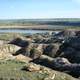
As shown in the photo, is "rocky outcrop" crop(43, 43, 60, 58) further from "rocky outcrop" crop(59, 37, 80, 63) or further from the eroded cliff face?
"rocky outcrop" crop(59, 37, 80, 63)

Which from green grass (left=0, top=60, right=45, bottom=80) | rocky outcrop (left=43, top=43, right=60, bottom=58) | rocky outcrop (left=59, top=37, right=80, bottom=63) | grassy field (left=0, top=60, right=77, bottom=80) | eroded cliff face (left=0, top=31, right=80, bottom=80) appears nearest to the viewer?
green grass (left=0, top=60, right=45, bottom=80)

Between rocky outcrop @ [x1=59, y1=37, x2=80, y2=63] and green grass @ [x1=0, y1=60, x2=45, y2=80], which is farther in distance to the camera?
rocky outcrop @ [x1=59, y1=37, x2=80, y2=63]

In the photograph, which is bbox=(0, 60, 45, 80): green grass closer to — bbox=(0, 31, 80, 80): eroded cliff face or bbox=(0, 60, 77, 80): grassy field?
bbox=(0, 60, 77, 80): grassy field

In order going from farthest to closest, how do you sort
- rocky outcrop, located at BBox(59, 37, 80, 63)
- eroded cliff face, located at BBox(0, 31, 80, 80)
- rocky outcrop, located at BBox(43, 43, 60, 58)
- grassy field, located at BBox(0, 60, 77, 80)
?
rocky outcrop, located at BBox(43, 43, 60, 58) < rocky outcrop, located at BBox(59, 37, 80, 63) < eroded cliff face, located at BBox(0, 31, 80, 80) < grassy field, located at BBox(0, 60, 77, 80)

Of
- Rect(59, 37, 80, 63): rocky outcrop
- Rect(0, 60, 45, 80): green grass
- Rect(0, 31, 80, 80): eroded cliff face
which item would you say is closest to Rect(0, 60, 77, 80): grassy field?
Rect(0, 60, 45, 80): green grass

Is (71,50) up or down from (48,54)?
up

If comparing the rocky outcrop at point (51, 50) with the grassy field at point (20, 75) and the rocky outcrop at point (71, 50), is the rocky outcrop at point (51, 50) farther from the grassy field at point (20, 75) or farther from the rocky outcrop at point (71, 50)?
the grassy field at point (20, 75)

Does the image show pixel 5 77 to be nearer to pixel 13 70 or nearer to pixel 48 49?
pixel 13 70

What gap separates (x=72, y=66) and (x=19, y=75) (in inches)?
284

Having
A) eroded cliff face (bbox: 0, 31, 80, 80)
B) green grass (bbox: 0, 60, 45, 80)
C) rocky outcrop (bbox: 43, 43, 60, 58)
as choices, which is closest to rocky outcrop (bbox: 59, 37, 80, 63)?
eroded cliff face (bbox: 0, 31, 80, 80)

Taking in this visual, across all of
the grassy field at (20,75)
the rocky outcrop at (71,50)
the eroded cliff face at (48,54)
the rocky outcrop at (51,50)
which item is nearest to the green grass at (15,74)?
the grassy field at (20,75)

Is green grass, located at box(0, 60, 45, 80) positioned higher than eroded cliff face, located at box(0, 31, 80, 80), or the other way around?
green grass, located at box(0, 60, 45, 80)

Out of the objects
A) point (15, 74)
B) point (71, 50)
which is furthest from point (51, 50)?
point (15, 74)

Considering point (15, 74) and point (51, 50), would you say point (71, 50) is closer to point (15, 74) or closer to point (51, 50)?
point (51, 50)
